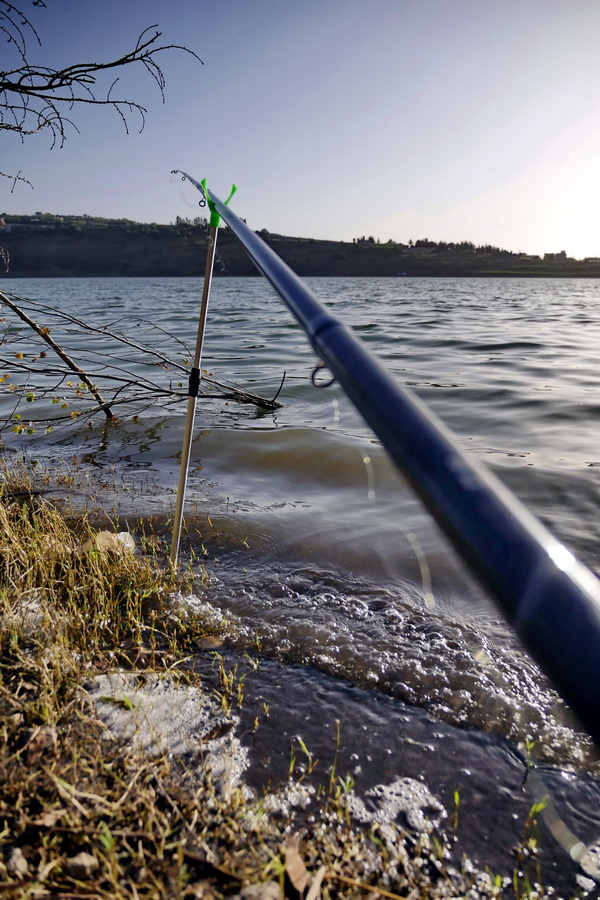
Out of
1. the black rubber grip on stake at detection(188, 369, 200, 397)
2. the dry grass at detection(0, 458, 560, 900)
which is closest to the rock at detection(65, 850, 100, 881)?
the dry grass at detection(0, 458, 560, 900)

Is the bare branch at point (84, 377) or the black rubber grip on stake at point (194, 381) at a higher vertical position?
the black rubber grip on stake at point (194, 381)

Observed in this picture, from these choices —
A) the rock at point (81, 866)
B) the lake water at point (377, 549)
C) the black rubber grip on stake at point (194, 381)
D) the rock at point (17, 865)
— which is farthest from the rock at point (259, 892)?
the black rubber grip on stake at point (194, 381)

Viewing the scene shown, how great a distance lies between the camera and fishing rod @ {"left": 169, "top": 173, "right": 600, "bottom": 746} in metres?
0.48

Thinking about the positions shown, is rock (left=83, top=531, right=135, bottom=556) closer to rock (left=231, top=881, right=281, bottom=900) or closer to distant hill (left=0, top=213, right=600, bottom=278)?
rock (left=231, top=881, right=281, bottom=900)

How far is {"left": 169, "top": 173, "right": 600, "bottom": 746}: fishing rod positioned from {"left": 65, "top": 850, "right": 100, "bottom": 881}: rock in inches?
51.6

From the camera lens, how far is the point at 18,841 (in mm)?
1460

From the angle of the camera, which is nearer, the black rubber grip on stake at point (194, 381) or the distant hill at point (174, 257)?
the black rubber grip on stake at point (194, 381)

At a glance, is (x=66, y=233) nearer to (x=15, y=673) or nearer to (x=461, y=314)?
(x=461, y=314)

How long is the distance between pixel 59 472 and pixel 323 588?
3.45 m

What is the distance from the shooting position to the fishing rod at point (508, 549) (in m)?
0.48

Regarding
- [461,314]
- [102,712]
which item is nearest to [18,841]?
[102,712]

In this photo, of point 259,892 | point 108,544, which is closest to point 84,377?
point 108,544

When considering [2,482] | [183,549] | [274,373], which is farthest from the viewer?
[274,373]

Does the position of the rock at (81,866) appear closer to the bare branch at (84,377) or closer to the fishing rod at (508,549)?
the fishing rod at (508,549)
